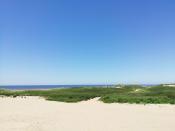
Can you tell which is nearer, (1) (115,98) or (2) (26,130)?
(2) (26,130)

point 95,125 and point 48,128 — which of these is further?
Result: point 95,125

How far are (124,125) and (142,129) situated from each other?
1735mm

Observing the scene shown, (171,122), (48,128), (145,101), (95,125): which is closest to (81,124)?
(95,125)

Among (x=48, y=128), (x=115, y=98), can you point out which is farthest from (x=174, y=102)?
(x=48, y=128)

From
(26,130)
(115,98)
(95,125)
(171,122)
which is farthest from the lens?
(115,98)

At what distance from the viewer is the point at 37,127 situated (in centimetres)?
1839

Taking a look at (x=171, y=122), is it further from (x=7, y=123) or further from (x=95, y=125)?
(x=7, y=123)

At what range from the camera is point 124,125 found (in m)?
19.5

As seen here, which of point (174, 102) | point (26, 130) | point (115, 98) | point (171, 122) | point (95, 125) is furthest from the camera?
point (115, 98)

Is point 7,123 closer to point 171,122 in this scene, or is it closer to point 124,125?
→ point 124,125

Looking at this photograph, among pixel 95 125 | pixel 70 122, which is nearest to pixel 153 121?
pixel 95 125

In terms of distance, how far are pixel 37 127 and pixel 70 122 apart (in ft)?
10.9

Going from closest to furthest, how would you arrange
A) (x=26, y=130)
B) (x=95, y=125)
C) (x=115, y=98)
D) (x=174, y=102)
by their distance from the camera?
1. (x=26, y=130)
2. (x=95, y=125)
3. (x=174, y=102)
4. (x=115, y=98)

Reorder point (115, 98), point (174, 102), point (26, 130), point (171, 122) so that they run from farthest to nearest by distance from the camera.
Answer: point (115, 98)
point (174, 102)
point (171, 122)
point (26, 130)
